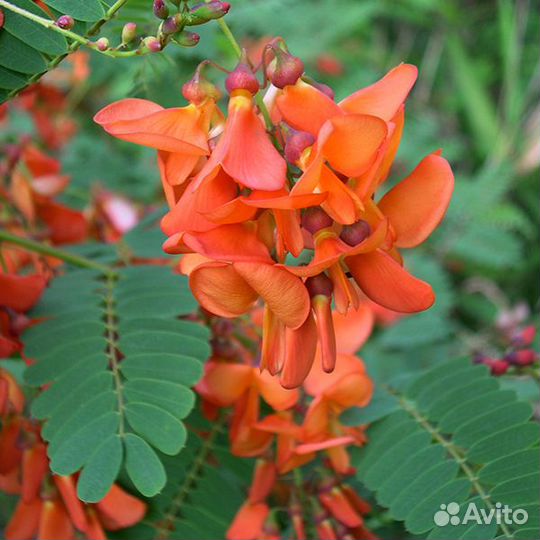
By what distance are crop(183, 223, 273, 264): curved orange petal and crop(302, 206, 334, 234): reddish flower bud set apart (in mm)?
37

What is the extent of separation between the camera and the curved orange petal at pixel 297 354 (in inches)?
25.0

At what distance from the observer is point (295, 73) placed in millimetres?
638

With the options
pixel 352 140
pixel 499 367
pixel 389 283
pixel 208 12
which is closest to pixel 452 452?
pixel 499 367

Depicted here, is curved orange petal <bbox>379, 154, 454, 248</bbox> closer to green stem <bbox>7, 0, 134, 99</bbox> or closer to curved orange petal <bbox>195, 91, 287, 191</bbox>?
curved orange petal <bbox>195, 91, 287, 191</bbox>

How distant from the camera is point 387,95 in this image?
63cm

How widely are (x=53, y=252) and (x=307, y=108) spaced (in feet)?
1.41

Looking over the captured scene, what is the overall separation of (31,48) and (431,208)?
1.12ft

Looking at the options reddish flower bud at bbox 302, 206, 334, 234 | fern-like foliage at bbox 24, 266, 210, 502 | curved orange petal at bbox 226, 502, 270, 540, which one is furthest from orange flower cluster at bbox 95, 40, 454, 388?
curved orange petal at bbox 226, 502, 270, 540

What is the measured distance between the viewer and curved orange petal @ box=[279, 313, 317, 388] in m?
0.63

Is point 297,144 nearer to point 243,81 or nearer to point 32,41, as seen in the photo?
point 243,81

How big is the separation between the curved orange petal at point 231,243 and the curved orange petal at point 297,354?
6 centimetres

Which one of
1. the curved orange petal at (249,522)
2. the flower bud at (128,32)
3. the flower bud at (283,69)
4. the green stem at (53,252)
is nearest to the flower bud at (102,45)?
the flower bud at (128,32)

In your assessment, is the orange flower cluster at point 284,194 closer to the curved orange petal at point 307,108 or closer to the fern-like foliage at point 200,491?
the curved orange petal at point 307,108

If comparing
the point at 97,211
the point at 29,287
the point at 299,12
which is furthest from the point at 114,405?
the point at 299,12
